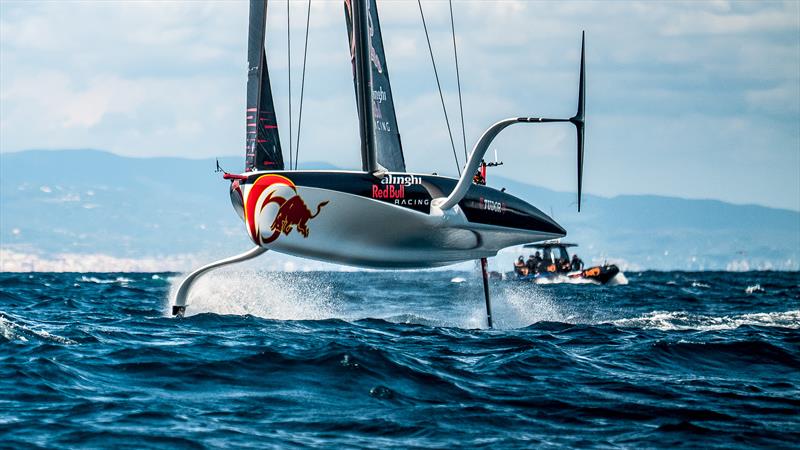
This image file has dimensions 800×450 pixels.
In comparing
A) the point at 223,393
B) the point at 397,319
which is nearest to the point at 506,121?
the point at 397,319

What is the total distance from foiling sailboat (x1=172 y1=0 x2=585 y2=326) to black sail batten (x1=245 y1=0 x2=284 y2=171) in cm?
2

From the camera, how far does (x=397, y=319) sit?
25.7m

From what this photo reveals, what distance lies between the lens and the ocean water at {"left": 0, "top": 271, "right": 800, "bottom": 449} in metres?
12.0

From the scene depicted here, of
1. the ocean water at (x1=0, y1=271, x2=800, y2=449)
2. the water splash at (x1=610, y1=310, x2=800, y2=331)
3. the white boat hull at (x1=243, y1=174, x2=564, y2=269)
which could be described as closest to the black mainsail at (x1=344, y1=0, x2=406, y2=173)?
the white boat hull at (x1=243, y1=174, x2=564, y2=269)

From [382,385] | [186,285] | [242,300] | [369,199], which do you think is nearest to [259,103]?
[369,199]

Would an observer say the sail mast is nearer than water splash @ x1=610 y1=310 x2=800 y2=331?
Yes

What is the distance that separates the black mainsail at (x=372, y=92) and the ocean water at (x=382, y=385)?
121 inches

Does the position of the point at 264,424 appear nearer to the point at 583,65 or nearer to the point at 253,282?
the point at 583,65

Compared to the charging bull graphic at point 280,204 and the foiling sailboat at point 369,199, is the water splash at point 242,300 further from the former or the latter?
the charging bull graphic at point 280,204

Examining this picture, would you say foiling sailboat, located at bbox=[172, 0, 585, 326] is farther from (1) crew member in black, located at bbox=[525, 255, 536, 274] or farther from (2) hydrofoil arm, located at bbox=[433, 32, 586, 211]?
(1) crew member in black, located at bbox=[525, 255, 536, 274]

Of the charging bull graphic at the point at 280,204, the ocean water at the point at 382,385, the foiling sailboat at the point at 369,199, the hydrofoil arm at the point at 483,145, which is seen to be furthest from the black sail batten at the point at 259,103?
the hydrofoil arm at the point at 483,145

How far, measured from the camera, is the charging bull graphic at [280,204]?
20594 mm

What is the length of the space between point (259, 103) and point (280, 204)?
292 cm

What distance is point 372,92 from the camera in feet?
71.7
